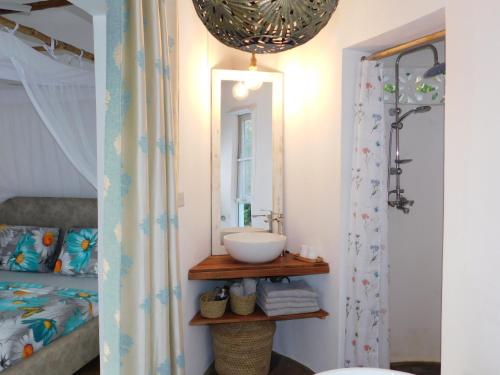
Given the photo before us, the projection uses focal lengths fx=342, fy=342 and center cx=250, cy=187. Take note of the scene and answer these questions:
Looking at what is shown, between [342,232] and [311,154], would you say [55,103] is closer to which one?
[311,154]

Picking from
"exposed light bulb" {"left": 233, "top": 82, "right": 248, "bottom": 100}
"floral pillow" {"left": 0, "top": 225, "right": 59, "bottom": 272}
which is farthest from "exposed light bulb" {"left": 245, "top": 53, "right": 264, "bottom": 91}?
"floral pillow" {"left": 0, "top": 225, "right": 59, "bottom": 272}

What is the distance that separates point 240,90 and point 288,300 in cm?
Result: 151

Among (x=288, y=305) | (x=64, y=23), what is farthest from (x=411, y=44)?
(x=64, y=23)

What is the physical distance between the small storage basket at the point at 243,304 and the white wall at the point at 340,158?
0.26 meters

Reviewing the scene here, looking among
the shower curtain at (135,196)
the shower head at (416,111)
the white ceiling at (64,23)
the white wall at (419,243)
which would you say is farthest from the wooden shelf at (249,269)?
the white ceiling at (64,23)

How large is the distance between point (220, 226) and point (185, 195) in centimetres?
52

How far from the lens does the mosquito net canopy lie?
248cm

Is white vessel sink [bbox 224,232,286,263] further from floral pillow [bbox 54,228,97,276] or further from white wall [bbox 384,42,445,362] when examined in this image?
floral pillow [bbox 54,228,97,276]

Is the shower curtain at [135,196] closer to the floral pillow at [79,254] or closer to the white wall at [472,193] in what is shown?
the white wall at [472,193]

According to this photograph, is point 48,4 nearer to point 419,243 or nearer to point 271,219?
point 271,219

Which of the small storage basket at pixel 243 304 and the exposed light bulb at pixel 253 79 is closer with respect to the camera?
the small storage basket at pixel 243 304

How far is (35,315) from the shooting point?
217 cm

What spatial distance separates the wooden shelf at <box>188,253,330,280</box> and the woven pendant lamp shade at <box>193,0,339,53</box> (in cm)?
149

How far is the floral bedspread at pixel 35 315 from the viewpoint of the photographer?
1.92 meters
